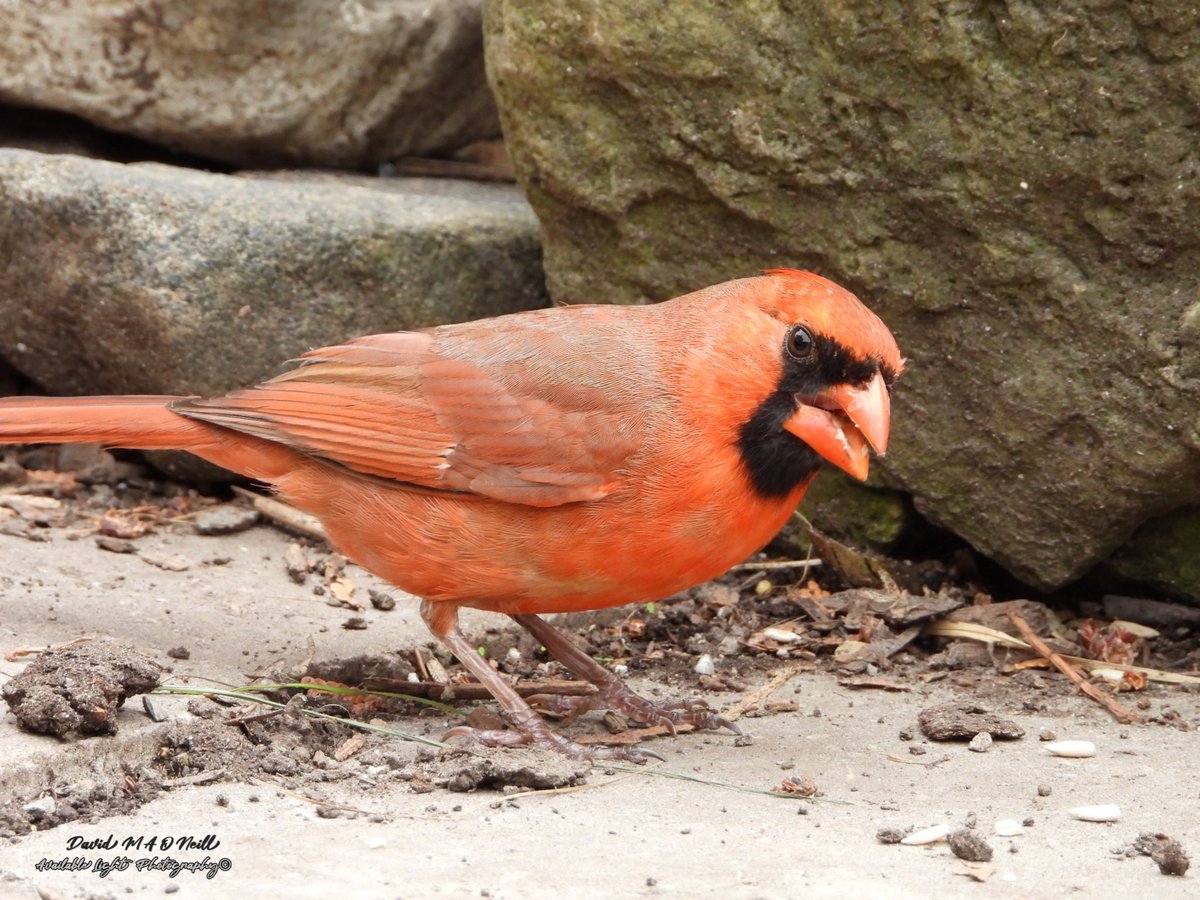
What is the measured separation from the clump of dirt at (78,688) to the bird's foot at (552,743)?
0.83m

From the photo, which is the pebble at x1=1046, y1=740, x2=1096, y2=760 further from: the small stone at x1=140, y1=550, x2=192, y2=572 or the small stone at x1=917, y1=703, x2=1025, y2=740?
the small stone at x1=140, y1=550, x2=192, y2=572

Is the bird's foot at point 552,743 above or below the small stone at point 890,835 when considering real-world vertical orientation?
below

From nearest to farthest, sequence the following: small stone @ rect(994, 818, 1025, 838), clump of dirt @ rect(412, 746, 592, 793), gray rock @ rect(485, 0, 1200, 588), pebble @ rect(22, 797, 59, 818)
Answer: pebble @ rect(22, 797, 59, 818) → small stone @ rect(994, 818, 1025, 838) → clump of dirt @ rect(412, 746, 592, 793) → gray rock @ rect(485, 0, 1200, 588)

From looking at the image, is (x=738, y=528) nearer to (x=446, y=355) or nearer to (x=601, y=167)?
(x=446, y=355)

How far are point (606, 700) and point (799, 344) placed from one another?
1.21 m

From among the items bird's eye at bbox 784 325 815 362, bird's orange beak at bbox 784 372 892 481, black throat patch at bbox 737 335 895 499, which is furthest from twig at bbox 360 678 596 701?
bird's eye at bbox 784 325 815 362

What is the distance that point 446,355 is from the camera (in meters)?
4.46

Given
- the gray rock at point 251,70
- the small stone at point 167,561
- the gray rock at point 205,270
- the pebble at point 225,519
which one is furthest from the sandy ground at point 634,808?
the gray rock at point 251,70

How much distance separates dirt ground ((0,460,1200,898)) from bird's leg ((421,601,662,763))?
0.10 meters

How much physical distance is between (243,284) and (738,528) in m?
2.30

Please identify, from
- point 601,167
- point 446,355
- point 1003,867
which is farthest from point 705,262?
point 1003,867

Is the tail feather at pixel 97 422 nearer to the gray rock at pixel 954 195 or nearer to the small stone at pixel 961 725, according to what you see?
the gray rock at pixel 954 195

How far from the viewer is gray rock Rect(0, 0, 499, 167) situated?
230 inches

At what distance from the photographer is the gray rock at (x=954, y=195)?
4.35m
